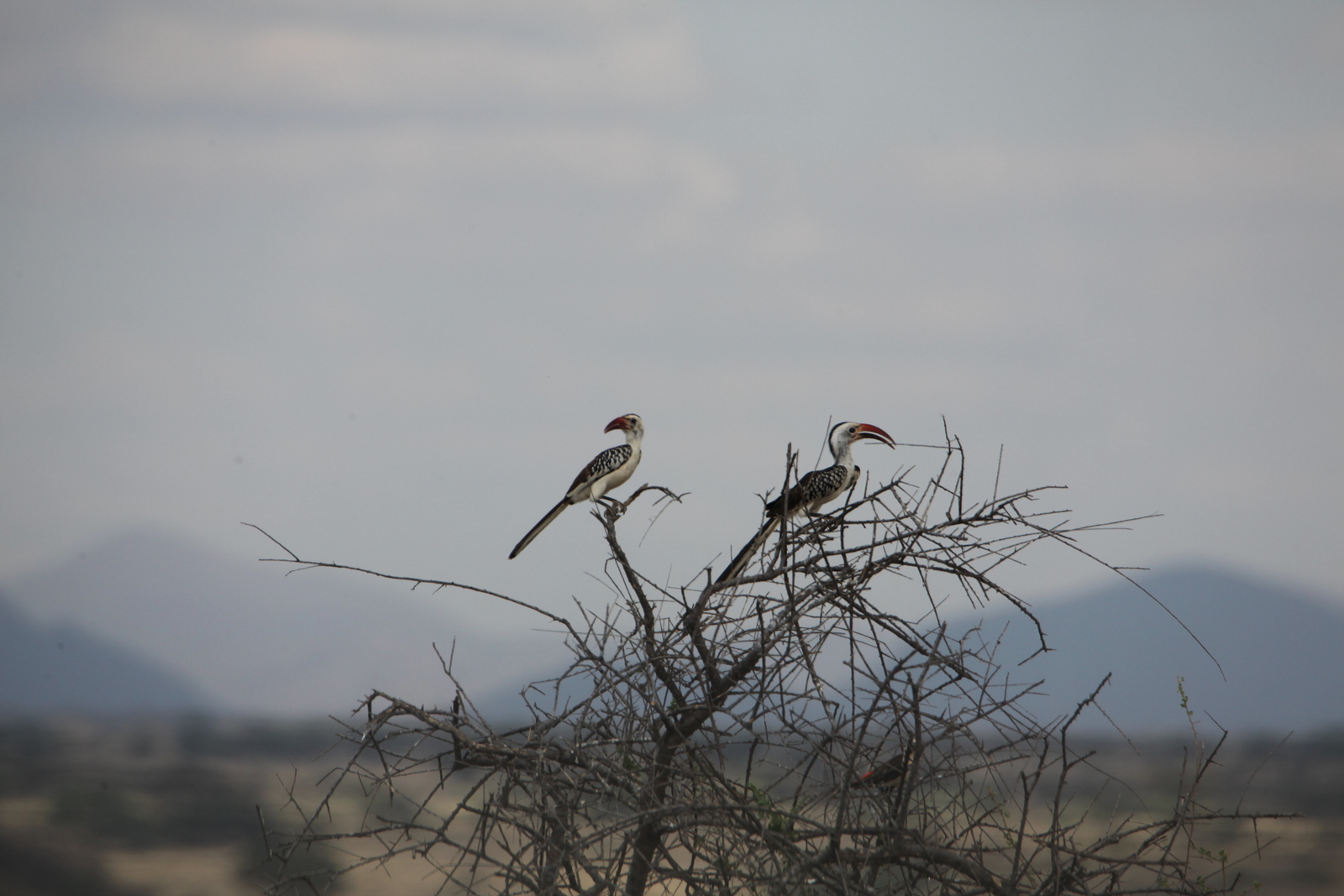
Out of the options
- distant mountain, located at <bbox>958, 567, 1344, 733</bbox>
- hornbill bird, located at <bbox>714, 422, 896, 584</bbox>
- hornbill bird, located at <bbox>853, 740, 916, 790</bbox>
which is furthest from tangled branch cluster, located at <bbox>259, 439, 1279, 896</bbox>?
distant mountain, located at <bbox>958, 567, 1344, 733</bbox>

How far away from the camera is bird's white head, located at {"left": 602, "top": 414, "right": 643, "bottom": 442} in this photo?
7699mm

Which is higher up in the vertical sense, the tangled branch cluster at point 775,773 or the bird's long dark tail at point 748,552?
the bird's long dark tail at point 748,552

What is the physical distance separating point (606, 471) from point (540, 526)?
1.87 feet

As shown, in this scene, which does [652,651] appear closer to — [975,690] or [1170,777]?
[975,690]

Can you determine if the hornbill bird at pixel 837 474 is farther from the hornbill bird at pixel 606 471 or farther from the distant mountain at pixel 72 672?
the distant mountain at pixel 72 672

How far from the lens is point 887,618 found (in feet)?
13.3

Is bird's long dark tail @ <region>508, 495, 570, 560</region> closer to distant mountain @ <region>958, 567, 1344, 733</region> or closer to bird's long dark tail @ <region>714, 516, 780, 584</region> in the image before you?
bird's long dark tail @ <region>714, 516, 780, 584</region>

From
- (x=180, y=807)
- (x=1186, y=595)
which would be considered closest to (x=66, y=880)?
(x=180, y=807)

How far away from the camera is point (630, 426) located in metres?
7.72

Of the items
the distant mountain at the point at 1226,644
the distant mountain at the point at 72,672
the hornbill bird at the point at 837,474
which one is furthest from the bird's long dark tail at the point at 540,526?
the distant mountain at the point at 72,672

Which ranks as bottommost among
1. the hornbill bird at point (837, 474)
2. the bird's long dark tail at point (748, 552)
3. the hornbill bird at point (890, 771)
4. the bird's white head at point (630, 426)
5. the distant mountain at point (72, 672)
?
the hornbill bird at point (890, 771)

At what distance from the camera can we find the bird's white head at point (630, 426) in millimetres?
7699

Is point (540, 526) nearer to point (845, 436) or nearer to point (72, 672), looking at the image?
point (845, 436)

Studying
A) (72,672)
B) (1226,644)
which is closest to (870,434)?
(1226,644)
